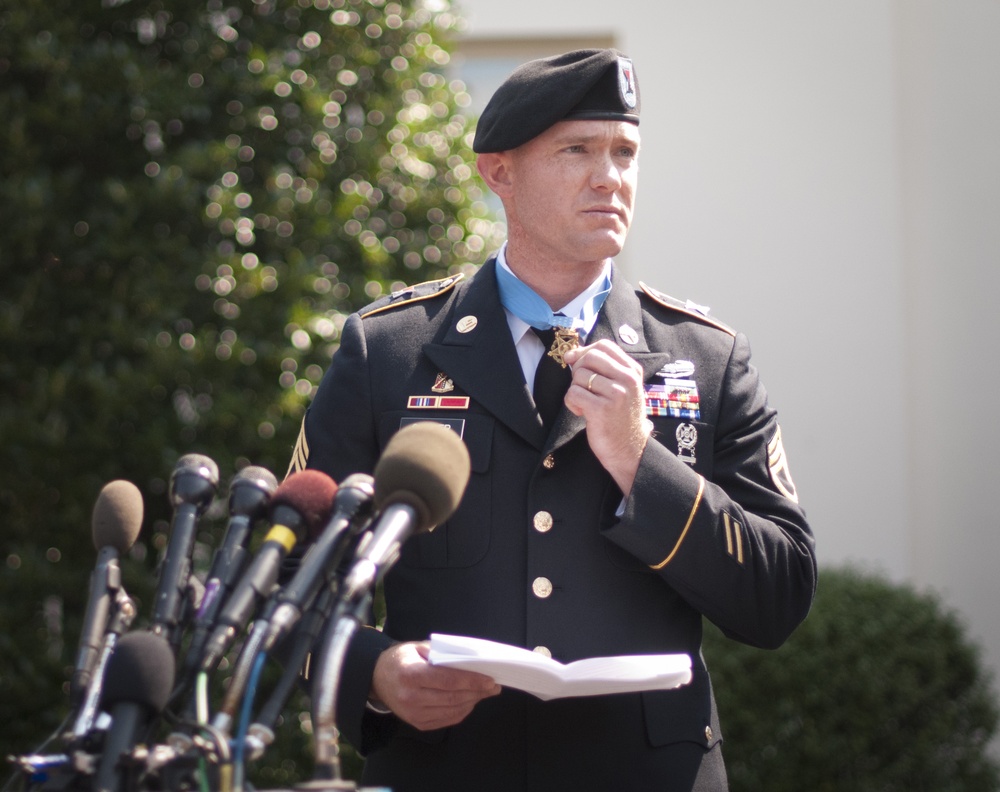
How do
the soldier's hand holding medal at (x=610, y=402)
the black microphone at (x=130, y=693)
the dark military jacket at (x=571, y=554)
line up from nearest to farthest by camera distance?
the black microphone at (x=130, y=693) < the soldier's hand holding medal at (x=610, y=402) < the dark military jacket at (x=571, y=554)

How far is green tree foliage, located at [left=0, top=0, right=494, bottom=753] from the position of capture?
4254mm

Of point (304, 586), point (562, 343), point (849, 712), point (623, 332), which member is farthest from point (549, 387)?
point (849, 712)

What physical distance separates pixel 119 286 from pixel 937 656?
10.7ft

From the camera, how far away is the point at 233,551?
5.49 ft

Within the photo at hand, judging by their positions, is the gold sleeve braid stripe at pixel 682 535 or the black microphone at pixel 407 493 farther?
the gold sleeve braid stripe at pixel 682 535

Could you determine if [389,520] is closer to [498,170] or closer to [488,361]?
[488,361]

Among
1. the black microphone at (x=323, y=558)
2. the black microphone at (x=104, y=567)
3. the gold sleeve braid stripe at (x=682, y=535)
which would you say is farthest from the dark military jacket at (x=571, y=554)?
the black microphone at (x=323, y=558)

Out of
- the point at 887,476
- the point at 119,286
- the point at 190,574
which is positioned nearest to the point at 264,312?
the point at 119,286

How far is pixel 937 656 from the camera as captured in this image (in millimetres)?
5074

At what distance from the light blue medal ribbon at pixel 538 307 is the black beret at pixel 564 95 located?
0.27 m

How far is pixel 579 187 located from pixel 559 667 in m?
1.00

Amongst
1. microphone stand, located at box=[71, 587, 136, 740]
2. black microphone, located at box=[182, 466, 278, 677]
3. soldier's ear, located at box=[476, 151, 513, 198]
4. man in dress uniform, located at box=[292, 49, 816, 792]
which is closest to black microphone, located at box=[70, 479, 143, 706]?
microphone stand, located at box=[71, 587, 136, 740]

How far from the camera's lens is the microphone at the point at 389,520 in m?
1.52

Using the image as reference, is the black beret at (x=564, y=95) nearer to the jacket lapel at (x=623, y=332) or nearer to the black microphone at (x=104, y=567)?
the jacket lapel at (x=623, y=332)
